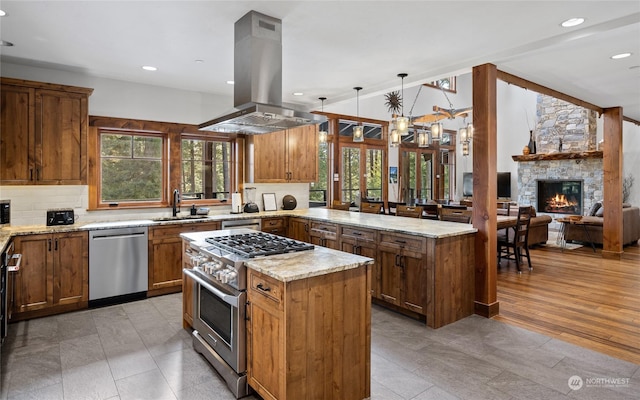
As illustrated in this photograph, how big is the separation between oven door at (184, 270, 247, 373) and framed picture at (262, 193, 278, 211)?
3.02m

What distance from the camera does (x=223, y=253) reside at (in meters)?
2.55

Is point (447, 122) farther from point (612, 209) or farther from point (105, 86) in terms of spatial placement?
point (105, 86)

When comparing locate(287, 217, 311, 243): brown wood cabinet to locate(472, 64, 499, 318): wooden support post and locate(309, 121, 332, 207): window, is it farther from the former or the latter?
locate(472, 64, 499, 318): wooden support post

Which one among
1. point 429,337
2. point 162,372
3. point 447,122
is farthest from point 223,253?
point 447,122

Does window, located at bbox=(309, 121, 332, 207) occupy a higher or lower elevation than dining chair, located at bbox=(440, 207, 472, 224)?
higher

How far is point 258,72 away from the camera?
9.55ft

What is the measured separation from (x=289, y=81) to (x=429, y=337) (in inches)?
137

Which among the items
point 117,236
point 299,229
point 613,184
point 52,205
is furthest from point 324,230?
point 613,184

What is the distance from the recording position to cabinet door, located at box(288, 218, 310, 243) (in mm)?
5078

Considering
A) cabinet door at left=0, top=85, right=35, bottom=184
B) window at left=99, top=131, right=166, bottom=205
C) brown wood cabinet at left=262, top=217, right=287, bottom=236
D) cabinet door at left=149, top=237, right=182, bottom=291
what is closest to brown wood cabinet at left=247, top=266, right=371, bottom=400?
cabinet door at left=149, top=237, right=182, bottom=291

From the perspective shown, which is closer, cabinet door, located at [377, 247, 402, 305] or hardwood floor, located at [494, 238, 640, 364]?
hardwood floor, located at [494, 238, 640, 364]

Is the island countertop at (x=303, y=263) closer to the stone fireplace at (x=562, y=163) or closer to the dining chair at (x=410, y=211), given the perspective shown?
the dining chair at (x=410, y=211)

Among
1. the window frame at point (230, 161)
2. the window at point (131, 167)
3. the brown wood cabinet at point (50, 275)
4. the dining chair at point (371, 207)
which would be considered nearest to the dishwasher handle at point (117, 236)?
the brown wood cabinet at point (50, 275)

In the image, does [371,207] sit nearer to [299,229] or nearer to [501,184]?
[299,229]
